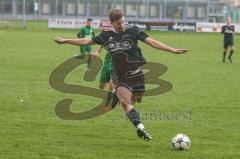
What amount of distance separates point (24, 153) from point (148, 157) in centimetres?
186

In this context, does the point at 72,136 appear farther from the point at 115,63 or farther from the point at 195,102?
the point at 195,102

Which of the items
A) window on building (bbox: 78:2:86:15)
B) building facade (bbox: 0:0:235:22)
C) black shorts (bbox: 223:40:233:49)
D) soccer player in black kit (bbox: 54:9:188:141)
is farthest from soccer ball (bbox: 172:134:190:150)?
window on building (bbox: 78:2:86:15)

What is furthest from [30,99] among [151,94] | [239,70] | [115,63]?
[239,70]

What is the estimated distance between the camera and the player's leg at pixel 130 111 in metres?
9.89

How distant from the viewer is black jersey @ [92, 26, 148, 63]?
10.1 m

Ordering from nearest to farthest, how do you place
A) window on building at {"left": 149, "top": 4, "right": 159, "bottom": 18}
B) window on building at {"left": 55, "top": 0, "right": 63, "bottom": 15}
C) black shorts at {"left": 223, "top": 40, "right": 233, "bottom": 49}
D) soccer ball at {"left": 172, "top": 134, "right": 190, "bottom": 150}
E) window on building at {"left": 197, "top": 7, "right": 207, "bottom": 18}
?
soccer ball at {"left": 172, "top": 134, "right": 190, "bottom": 150}, black shorts at {"left": 223, "top": 40, "right": 233, "bottom": 49}, window on building at {"left": 149, "top": 4, "right": 159, "bottom": 18}, window on building at {"left": 55, "top": 0, "right": 63, "bottom": 15}, window on building at {"left": 197, "top": 7, "right": 207, "bottom": 18}

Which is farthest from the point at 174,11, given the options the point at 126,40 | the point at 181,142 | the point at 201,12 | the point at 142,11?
the point at 181,142

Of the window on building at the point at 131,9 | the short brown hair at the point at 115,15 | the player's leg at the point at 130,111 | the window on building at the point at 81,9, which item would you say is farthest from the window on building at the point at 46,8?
the short brown hair at the point at 115,15

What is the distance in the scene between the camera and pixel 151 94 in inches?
654

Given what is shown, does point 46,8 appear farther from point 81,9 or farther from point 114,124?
point 114,124

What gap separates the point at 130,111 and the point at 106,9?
2601 inches

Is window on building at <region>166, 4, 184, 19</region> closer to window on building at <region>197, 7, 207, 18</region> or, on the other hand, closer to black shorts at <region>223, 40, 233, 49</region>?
window on building at <region>197, 7, 207, 18</region>

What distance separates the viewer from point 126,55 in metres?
10.2

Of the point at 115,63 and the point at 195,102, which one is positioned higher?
the point at 115,63
